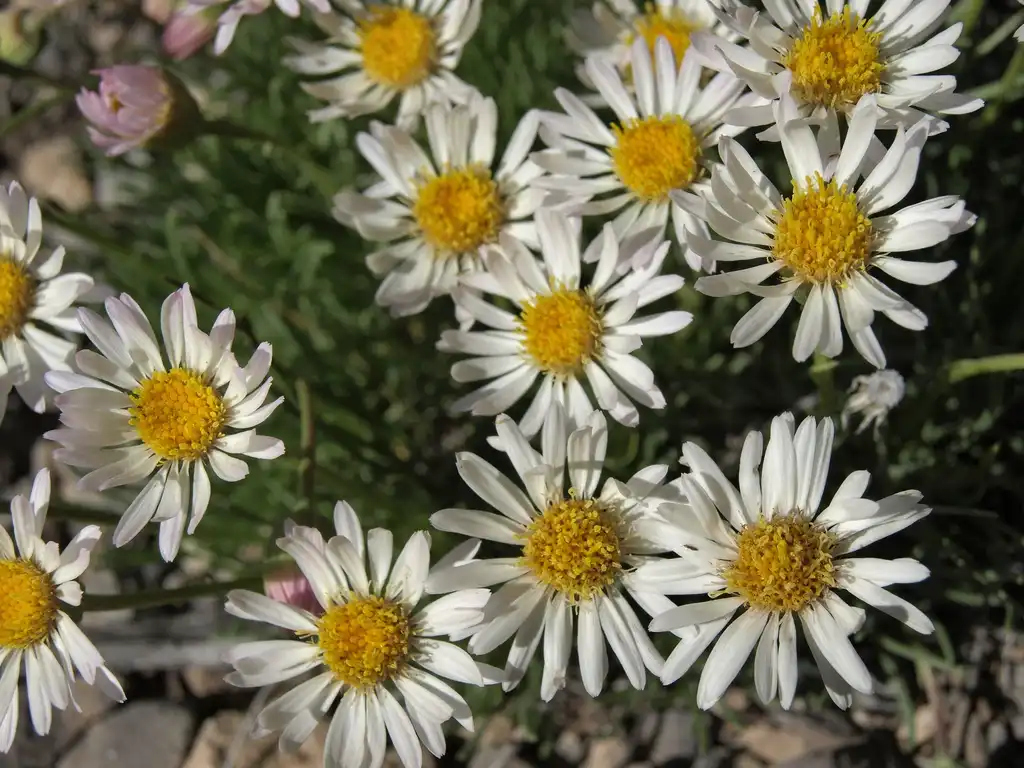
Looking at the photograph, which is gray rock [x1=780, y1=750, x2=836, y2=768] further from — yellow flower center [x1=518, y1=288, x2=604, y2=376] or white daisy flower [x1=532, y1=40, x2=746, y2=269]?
white daisy flower [x1=532, y1=40, x2=746, y2=269]

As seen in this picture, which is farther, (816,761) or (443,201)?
(816,761)

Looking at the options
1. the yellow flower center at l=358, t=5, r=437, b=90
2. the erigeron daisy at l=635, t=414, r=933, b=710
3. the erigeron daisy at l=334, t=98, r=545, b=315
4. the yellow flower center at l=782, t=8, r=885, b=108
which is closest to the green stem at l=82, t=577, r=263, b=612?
the erigeron daisy at l=334, t=98, r=545, b=315

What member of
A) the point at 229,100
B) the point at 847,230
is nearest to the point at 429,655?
the point at 847,230

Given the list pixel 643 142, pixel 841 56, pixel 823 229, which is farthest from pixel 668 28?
pixel 823 229

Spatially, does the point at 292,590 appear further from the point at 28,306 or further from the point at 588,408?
the point at 28,306

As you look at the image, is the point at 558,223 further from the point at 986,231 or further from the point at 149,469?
the point at 986,231
